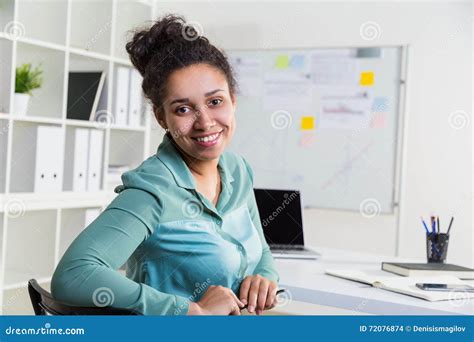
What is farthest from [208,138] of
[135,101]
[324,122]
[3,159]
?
[324,122]

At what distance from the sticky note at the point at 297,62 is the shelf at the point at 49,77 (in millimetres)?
1322

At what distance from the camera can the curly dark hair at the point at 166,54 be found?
116 cm

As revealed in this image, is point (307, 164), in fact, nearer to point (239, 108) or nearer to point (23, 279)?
point (239, 108)

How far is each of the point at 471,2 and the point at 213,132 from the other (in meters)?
2.97

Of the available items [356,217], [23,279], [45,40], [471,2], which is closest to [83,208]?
[23,279]

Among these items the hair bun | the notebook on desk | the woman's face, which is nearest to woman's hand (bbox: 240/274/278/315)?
the woman's face

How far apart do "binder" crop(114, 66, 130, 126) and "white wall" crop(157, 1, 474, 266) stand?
3.02ft

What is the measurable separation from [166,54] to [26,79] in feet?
7.66

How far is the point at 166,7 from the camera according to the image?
4527 mm

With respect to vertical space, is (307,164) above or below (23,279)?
above

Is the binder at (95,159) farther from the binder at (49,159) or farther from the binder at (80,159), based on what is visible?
the binder at (49,159)

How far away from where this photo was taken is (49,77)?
11.6 ft

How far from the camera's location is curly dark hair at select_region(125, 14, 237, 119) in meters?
1.16
